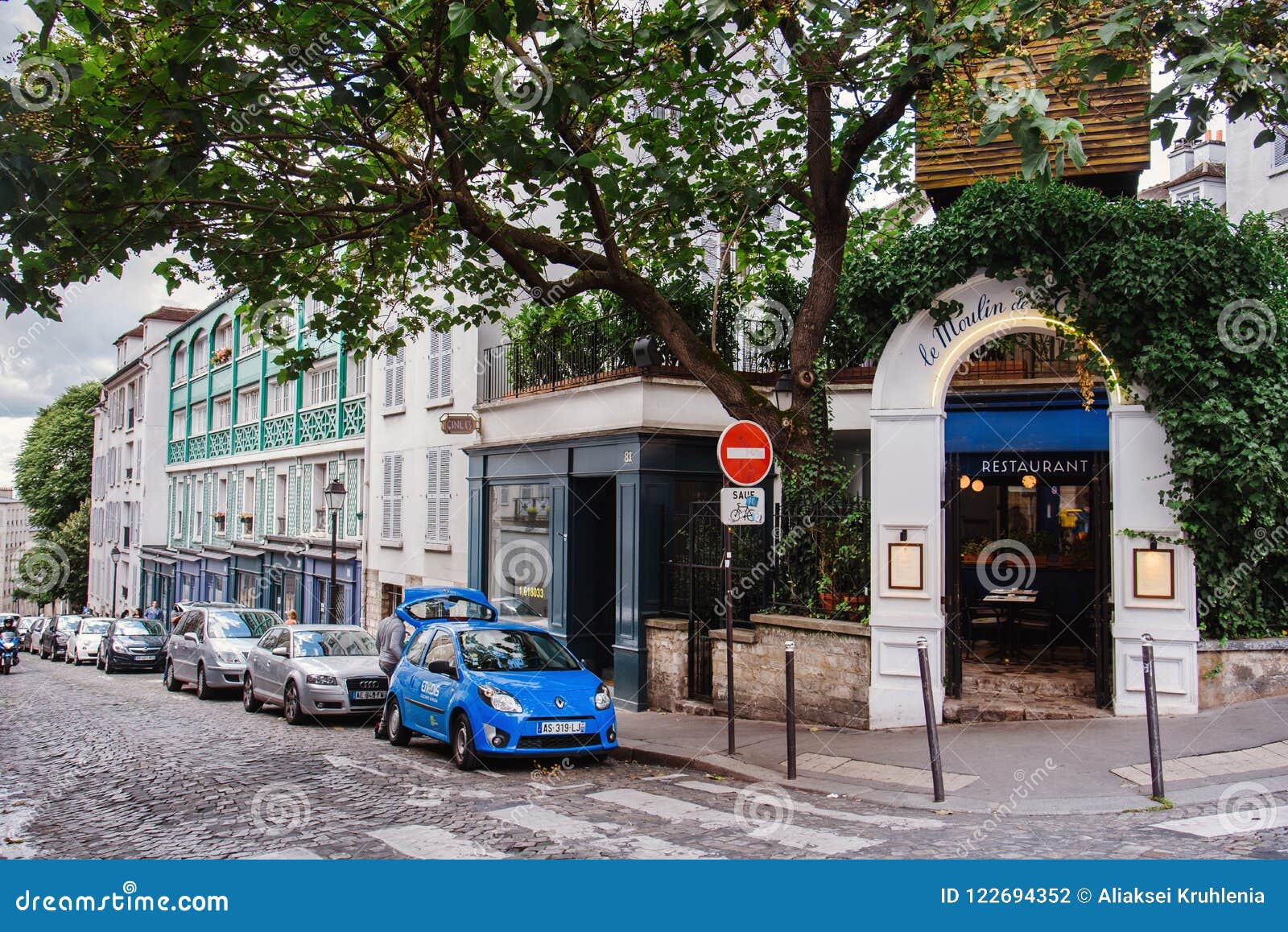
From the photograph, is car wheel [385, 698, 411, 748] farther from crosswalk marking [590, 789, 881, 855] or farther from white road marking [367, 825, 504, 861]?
white road marking [367, 825, 504, 861]

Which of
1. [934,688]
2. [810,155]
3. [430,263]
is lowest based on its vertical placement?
[934,688]

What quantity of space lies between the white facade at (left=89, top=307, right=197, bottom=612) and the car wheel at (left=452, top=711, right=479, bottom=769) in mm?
39606

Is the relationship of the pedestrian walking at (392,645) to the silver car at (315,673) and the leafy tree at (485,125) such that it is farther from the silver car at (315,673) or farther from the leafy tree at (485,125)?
the leafy tree at (485,125)

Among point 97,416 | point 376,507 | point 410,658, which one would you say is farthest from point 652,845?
point 97,416

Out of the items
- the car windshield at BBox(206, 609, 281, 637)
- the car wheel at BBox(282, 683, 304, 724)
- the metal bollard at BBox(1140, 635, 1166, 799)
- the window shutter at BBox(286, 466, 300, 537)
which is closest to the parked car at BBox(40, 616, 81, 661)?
the window shutter at BBox(286, 466, 300, 537)

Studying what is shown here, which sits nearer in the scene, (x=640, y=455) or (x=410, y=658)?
(x=410, y=658)

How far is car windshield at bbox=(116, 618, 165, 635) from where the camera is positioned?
91.2ft

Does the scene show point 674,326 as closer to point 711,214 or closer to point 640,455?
point 711,214

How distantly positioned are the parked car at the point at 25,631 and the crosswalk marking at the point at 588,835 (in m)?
43.2

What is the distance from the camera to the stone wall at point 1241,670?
10.7 meters

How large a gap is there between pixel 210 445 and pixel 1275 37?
126 ft

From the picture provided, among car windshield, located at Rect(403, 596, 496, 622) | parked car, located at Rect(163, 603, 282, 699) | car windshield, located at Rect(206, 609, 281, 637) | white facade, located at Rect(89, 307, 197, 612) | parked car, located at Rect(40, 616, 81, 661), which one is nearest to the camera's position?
car windshield, located at Rect(403, 596, 496, 622)

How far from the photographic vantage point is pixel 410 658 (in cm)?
1270

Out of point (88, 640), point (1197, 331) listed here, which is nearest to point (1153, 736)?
point (1197, 331)
